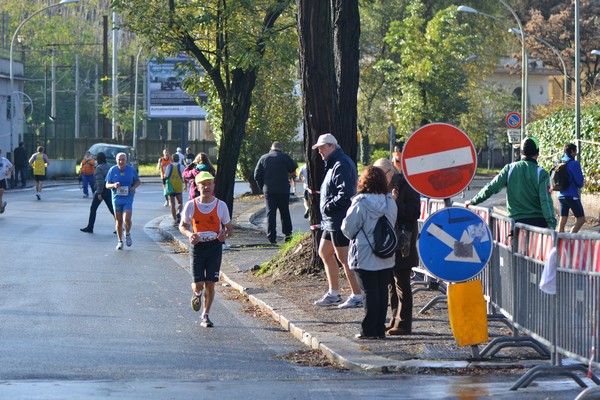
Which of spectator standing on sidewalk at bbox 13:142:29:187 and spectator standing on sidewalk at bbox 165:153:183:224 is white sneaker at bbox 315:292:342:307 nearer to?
spectator standing on sidewalk at bbox 165:153:183:224

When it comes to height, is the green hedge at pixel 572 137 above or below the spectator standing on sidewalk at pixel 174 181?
above

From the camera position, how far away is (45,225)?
2575cm

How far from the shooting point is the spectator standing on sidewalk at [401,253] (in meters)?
10.5

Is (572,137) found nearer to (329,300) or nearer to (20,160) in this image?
(329,300)

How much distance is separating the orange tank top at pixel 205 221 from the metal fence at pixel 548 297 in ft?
9.12

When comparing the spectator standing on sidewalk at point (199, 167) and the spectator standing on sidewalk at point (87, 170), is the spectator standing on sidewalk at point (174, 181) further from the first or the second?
the spectator standing on sidewalk at point (87, 170)

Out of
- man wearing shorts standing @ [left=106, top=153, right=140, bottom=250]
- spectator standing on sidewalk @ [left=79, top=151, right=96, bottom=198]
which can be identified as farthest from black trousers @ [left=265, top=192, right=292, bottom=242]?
spectator standing on sidewalk @ [left=79, top=151, right=96, bottom=198]

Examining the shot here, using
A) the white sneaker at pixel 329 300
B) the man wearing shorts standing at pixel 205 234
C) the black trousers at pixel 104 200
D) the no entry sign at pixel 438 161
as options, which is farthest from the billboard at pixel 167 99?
the no entry sign at pixel 438 161

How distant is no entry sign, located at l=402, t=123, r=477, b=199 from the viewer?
30.5ft

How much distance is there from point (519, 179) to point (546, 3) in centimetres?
6117

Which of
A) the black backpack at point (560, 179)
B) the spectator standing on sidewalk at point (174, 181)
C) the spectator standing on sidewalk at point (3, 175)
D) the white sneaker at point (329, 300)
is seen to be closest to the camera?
the white sneaker at point (329, 300)

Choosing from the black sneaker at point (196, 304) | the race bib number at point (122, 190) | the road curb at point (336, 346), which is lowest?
the road curb at point (336, 346)

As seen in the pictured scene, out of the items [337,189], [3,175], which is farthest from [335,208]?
[3,175]

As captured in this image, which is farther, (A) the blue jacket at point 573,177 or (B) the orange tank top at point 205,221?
(A) the blue jacket at point 573,177
